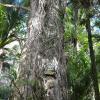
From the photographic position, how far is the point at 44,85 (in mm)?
2498

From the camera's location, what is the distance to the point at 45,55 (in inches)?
105

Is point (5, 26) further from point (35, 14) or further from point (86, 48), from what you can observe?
point (35, 14)

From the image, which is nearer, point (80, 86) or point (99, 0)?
point (99, 0)

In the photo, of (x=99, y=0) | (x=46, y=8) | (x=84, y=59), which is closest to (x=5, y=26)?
(x=84, y=59)

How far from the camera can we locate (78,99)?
12.0 metres

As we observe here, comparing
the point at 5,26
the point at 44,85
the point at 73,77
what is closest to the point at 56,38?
the point at 44,85

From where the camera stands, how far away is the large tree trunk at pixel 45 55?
97.1 inches

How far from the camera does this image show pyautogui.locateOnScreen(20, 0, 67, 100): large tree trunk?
247cm

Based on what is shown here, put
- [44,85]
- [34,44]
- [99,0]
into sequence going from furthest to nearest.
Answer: [99,0] < [34,44] < [44,85]

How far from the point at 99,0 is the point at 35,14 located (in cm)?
635

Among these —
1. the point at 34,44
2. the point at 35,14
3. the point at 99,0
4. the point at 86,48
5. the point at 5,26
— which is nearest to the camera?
the point at 34,44

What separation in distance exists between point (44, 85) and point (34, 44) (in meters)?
0.46

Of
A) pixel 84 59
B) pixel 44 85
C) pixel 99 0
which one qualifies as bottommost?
pixel 44 85

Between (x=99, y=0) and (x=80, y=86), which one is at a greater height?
(x=99, y=0)
